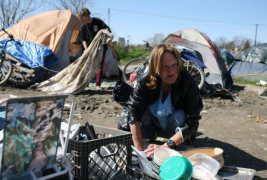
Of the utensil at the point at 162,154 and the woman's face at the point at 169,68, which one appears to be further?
the woman's face at the point at 169,68

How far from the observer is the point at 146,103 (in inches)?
110

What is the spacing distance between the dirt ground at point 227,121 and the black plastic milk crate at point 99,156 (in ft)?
4.48

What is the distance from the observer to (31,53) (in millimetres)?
7578

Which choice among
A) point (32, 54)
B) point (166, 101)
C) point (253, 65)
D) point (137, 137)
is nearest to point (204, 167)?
point (137, 137)

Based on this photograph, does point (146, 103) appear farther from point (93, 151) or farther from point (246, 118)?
point (246, 118)

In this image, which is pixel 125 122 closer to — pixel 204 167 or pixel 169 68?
pixel 169 68

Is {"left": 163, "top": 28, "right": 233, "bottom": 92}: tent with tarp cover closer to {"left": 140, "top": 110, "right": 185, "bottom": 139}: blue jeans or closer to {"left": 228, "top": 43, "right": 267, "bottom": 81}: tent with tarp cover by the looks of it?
{"left": 228, "top": 43, "right": 267, "bottom": 81}: tent with tarp cover

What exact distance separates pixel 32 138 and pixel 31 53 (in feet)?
21.0

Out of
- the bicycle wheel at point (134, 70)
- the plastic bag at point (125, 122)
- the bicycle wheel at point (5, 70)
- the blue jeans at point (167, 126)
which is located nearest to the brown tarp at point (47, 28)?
the bicycle wheel at point (5, 70)

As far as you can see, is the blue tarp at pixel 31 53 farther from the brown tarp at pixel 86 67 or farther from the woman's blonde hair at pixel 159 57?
the woman's blonde hair at pixel 159 57

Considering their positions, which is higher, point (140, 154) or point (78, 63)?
point (78, 63)

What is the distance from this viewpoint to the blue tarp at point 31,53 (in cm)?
742

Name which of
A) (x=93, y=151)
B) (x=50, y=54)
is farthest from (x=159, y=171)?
(x=50, y=54)

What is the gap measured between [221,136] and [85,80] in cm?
338
